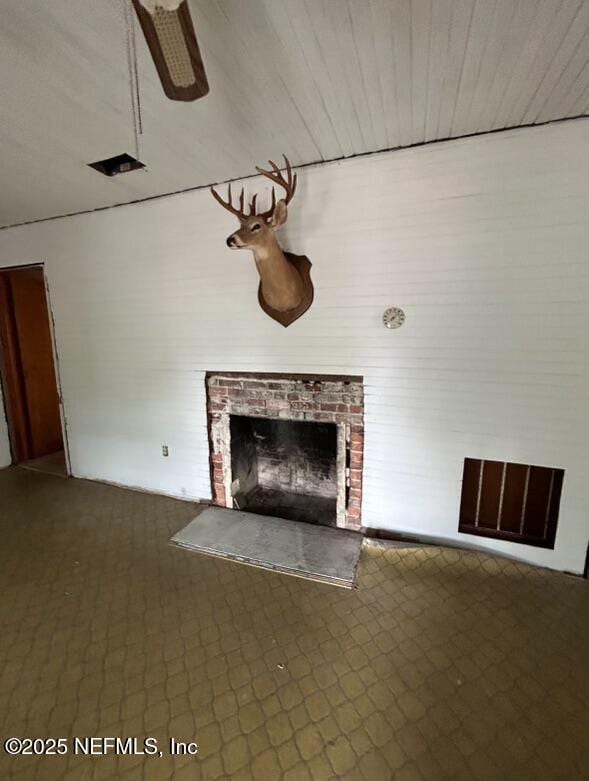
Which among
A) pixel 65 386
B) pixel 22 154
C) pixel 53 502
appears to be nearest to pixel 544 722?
pixel 53 502

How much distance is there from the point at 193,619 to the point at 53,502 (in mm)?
2211

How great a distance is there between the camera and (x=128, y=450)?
3455 millimetres

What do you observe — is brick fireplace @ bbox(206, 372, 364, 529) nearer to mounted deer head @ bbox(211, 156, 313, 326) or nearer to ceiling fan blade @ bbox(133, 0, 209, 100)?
mounted deer head @ bbox(211, 156, 313, 326)

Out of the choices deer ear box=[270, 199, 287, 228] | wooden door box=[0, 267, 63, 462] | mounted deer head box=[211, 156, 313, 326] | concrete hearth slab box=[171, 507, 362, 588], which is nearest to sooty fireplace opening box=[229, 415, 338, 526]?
concrete hearth slab box=[171, 507, 362, 588]

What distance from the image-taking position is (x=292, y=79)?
1.56 metres

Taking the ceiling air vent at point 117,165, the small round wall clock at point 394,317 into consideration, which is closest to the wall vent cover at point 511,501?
the small round wall clock at point 394,317

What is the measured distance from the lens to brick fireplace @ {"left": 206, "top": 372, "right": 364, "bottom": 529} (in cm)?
263

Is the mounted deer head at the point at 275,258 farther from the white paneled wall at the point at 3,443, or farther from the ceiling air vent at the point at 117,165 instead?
the white paneled wall at the point at 3,443

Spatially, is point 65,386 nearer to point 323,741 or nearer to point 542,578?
point 323,741

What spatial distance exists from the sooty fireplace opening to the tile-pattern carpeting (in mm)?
796

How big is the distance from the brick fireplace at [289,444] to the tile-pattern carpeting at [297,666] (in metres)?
0.69

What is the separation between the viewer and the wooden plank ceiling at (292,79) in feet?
4.08

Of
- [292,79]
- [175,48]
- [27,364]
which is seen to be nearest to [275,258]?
[292,79]

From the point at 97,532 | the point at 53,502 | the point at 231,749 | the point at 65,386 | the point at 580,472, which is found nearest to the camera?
the point at 231,749
